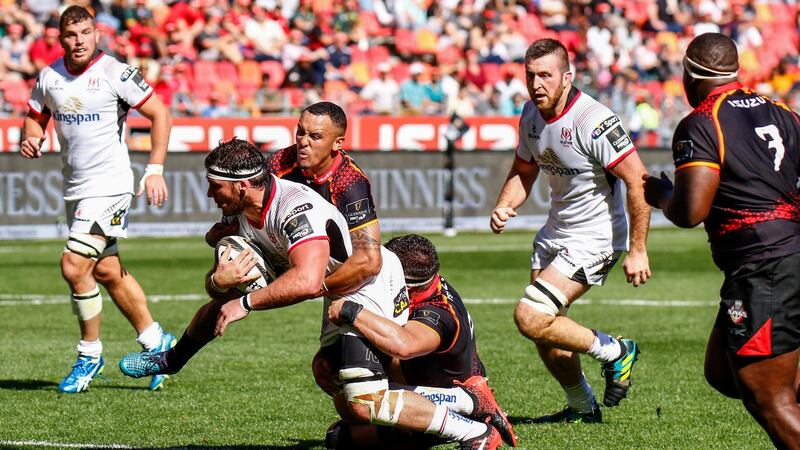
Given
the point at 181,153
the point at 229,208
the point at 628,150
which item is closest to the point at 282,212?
the point at 229,208

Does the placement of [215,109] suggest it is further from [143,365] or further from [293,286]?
[293,286]

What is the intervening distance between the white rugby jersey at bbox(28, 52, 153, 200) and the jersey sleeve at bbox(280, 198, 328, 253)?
366 cm

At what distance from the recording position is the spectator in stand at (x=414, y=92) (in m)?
25.8

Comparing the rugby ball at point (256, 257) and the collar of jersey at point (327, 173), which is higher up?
the collar of jersey at point (327, 173)

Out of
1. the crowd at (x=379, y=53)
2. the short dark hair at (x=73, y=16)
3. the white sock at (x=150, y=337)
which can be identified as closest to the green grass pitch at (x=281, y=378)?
the white sock at (x=150, y=337)

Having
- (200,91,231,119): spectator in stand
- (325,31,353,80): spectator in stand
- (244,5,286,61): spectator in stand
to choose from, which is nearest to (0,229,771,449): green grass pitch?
(200,91,231,119): spectator in stand

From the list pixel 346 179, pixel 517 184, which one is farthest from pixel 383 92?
pixel 346 179

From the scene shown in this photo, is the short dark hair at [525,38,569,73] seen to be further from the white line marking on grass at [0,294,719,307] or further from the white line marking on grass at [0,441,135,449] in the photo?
the white line marking on grass at [0,294,719,307]

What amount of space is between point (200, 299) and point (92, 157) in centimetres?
545

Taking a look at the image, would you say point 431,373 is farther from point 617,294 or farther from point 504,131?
point 504,131

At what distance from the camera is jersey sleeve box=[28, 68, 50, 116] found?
31.6 ft

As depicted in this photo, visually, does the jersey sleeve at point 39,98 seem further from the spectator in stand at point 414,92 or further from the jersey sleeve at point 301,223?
the spectator in stand at point 414,92

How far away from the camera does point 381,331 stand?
649cm

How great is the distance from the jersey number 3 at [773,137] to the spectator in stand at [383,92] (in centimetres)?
1922
